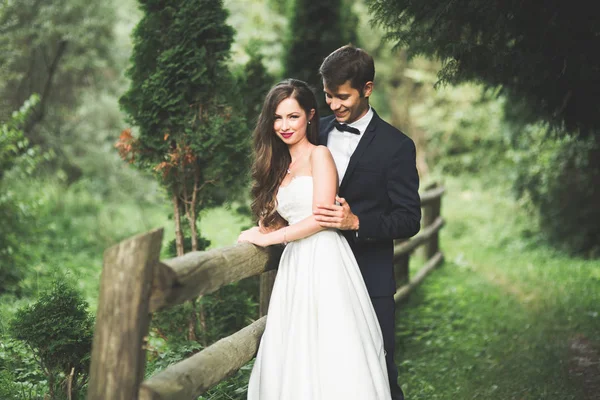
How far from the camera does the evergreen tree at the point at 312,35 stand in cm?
761

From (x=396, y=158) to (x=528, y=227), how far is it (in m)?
9.04

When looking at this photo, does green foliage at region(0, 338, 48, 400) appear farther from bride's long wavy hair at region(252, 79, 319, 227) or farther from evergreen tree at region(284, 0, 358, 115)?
evergreen tree at region(284, 0, 358, 115)

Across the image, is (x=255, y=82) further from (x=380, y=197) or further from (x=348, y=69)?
(x=380, y=197)

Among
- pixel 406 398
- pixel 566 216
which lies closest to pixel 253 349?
pixel 406 398

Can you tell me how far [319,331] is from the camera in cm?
301

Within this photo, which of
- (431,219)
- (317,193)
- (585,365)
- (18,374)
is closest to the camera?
(317,193)

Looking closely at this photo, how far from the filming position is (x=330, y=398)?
2930 mm

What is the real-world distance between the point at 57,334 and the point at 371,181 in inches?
72.6

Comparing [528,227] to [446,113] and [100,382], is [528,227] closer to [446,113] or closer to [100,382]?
[446,113]

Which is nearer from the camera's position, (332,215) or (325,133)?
(332,215)

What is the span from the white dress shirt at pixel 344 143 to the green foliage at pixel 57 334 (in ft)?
5.32

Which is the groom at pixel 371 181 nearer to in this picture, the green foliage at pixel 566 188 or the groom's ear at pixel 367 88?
the groom's ear at pixel 367 88

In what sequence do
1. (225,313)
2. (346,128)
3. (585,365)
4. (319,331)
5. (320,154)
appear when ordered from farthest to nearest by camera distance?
(585,365)
(225,313)
(346,128)
(320,154)
(319,331)

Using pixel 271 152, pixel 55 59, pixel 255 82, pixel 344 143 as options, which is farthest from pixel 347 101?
pixel 55 59
